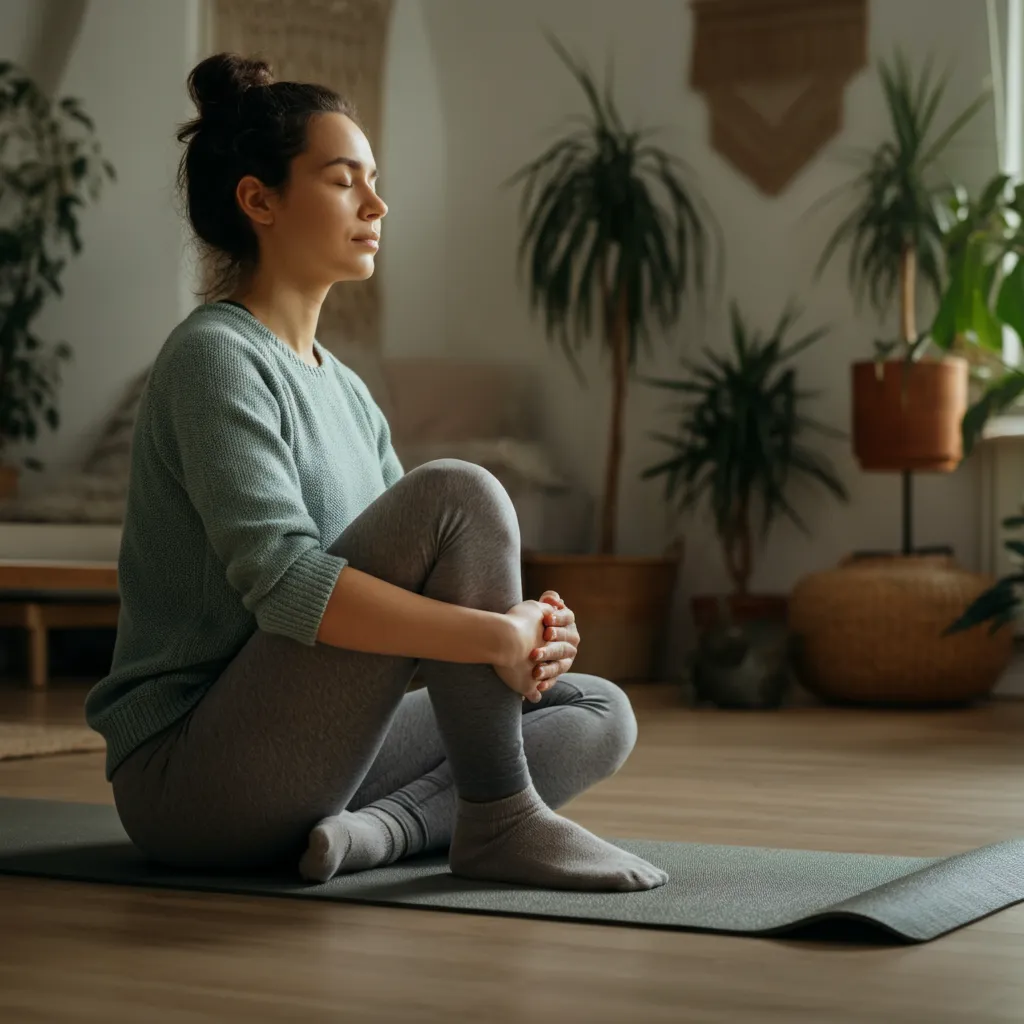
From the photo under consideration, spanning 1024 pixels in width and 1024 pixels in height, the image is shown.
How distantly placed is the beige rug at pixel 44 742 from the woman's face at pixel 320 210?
1.65m

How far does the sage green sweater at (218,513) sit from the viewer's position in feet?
5.28

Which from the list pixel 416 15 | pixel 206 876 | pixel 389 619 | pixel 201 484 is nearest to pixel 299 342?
pixel 201 484

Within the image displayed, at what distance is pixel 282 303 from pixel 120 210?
427 cm

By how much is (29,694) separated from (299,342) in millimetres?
3001

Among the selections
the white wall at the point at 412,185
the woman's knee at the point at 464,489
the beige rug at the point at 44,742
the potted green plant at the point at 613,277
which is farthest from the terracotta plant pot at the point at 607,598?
the woman's knee at the point at 464,489

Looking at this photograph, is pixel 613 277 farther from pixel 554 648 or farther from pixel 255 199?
pixel 554 648

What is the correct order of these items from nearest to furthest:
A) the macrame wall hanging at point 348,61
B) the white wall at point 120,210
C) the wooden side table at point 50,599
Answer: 1. the wooden side table at point 50,599
2. the macrame wall hanging at point 348,61
3. the white wall at point 120,210

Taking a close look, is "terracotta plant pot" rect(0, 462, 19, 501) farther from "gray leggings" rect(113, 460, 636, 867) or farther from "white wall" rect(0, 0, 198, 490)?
"gray leggings" rect(113, 460, 636, 867)

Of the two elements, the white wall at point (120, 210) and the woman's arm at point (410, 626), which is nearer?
the woman's arm at point (410, 626)

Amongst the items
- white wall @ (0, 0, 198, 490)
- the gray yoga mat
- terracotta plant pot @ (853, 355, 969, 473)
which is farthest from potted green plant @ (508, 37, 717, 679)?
the gray yoga mat

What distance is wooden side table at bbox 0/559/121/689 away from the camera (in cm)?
467

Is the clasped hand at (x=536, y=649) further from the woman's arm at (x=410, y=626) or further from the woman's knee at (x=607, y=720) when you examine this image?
the woman's knee at (x=607, y=720)

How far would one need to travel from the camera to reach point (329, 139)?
1.84m

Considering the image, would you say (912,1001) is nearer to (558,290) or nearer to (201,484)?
(201,484)
